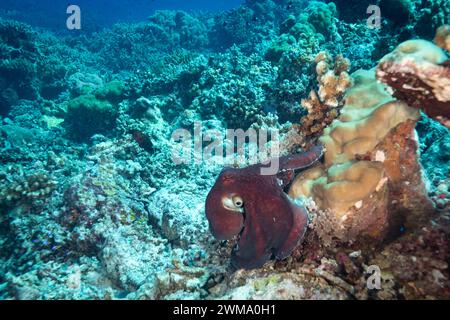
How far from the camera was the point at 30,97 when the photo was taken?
1380cm

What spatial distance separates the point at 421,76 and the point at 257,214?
187 cm

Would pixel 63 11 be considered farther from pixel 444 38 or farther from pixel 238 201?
pixel 444 38

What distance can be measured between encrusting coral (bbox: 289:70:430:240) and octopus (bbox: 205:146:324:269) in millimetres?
323

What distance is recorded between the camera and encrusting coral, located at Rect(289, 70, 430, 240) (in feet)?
9.85

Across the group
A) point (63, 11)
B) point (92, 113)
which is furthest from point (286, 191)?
point (63, 11)

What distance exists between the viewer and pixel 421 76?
2.53 meters

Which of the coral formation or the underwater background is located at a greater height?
the coral formation

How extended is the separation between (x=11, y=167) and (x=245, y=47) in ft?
40.2

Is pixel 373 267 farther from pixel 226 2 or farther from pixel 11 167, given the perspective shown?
pixel 226 2
